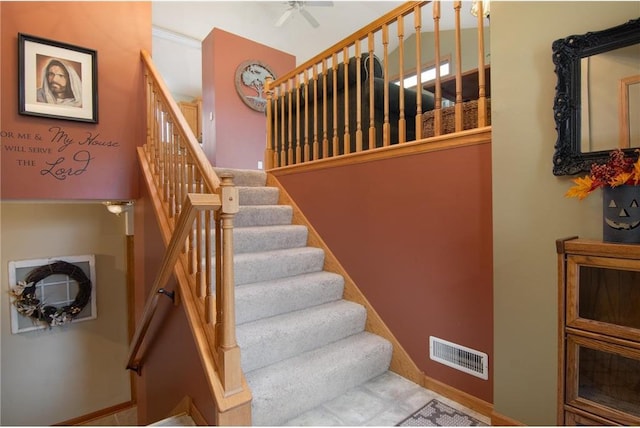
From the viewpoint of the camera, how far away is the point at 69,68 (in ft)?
7.88

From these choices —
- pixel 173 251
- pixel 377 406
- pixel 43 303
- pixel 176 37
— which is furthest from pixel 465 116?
pixel 176 37

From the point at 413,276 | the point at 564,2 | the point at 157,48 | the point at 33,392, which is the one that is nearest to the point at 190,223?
the point at 413,276

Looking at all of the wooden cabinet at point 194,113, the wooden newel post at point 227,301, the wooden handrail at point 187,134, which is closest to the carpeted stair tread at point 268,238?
the wooden handrail at point 187,134

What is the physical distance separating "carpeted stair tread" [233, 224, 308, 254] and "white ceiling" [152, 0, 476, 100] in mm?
3152

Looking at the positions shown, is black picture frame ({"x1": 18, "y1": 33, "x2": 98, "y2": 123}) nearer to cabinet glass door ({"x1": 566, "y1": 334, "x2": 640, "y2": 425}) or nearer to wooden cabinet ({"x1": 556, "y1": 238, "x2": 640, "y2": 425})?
wooden cabinet ({"x1": 556, "y1": 238, "x2": 640, "y2": 425})

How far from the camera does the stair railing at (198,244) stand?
145cm

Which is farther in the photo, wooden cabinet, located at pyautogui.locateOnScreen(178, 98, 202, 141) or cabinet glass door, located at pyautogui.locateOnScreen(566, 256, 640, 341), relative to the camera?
wooden cabinet, located at pyautogui.locateOnScreen(178, 98, 202, 141)

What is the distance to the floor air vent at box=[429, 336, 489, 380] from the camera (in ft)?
5.38

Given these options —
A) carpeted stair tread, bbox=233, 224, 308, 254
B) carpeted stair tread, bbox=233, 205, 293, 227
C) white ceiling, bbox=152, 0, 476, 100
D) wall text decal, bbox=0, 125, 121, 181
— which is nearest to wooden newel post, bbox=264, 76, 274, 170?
carpeted stair tread, bbox=233, 205, 293, 227

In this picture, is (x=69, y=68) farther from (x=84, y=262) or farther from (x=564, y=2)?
(x=564, y=2)

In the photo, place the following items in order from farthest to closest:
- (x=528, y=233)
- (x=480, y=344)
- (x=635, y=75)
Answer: (x=480, y=344) → (x=528, y=233) → (x=635, y=75)

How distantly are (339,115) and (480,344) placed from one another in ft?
6.19

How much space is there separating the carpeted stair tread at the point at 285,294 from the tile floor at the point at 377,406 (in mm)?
594

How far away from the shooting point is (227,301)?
145 cm
